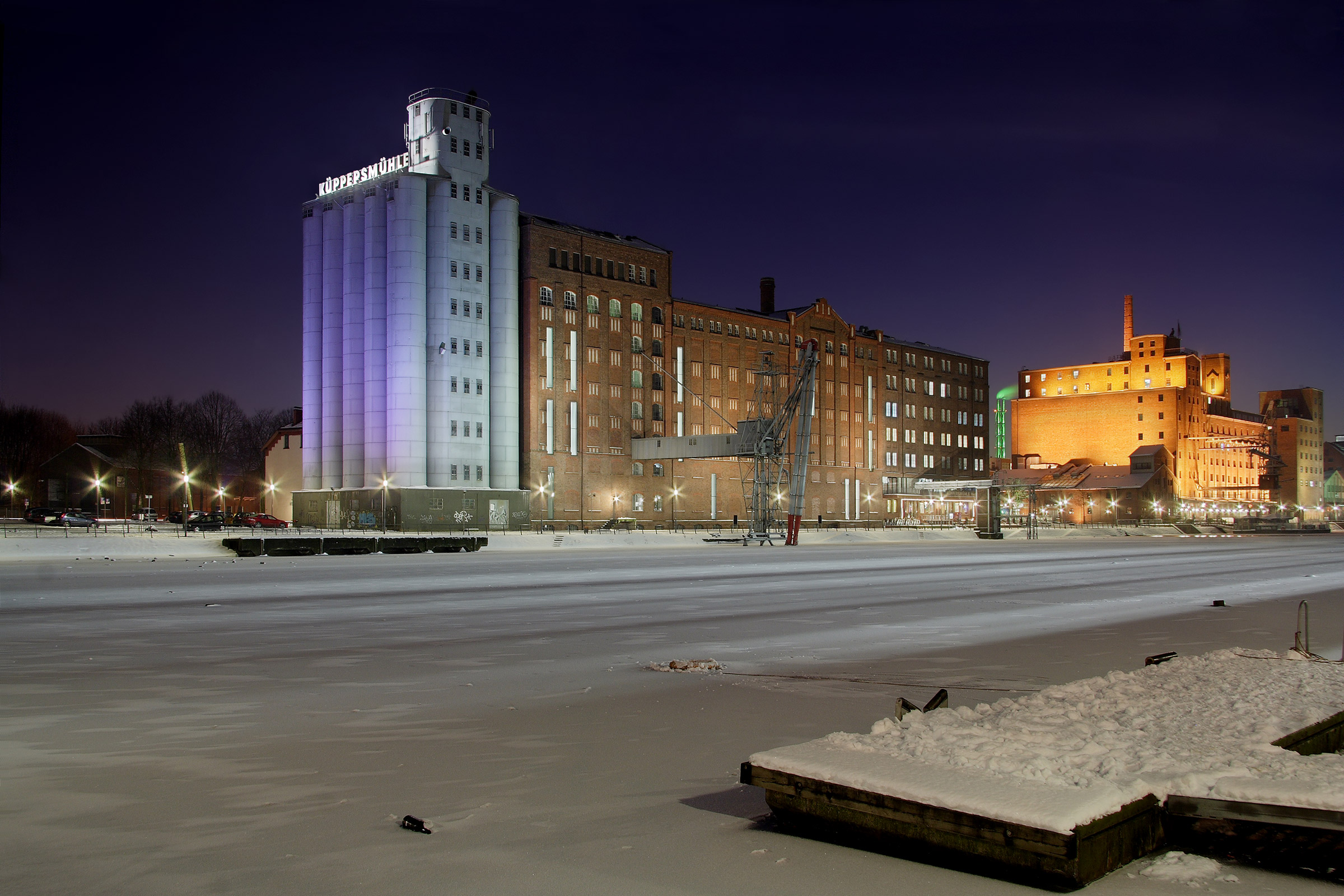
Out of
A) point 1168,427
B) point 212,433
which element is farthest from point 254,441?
point 1168,427

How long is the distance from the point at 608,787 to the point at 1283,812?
173 inches

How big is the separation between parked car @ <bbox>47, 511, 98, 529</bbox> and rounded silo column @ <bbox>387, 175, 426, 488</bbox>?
79.4 ft

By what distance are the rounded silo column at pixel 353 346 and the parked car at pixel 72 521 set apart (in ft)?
67.0

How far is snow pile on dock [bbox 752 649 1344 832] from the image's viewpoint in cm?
552

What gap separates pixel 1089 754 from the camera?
6297 mm

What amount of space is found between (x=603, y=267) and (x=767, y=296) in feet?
105

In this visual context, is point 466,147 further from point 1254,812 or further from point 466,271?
point 1254,812

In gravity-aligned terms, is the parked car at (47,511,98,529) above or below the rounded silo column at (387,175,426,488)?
below

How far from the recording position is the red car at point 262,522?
3361 inches

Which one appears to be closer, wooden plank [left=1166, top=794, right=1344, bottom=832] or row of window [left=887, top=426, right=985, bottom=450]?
wooden plank [left=1166, top=794, right=1344, bottom=832]

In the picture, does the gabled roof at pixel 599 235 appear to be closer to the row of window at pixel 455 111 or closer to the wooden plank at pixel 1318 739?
the row of window at pixel 455 111

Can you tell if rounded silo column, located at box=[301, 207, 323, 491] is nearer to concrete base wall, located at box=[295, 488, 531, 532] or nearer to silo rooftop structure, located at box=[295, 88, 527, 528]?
silo rooftop structure, located at box=[295, 88, 527, 528]

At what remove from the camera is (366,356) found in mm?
87250

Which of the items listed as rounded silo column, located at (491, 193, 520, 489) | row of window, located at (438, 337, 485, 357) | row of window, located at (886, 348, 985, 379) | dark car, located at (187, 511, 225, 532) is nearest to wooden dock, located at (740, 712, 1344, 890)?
dark car, located at (187, 511, 225, 532)
